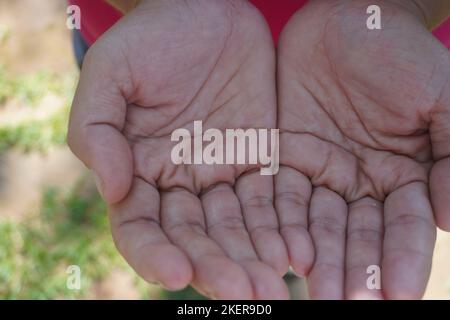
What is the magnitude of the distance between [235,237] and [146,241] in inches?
6.9

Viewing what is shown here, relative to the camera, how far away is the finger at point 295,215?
4.32ft

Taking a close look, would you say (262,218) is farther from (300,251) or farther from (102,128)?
(102,128)

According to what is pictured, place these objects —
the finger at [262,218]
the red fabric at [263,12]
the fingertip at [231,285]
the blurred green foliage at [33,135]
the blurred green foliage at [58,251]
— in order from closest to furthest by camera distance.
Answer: the fingertip at [231,285], the finger at [262,218], the red fabric at [263,12], the blurred green foliage at [58,251], the blurred green foliage at [33,135]

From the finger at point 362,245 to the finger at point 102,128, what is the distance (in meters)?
0.46

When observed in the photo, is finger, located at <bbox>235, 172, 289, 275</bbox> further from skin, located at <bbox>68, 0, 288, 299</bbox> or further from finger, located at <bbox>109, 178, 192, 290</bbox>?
finger, located at <bbox>109, 178, 192, 290</bbox>

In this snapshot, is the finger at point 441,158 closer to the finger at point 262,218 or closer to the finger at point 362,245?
the finger at point 362,245

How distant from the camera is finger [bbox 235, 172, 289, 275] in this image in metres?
1.30

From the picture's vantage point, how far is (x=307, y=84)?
5.41 ft

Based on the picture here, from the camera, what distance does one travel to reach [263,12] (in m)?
1.79

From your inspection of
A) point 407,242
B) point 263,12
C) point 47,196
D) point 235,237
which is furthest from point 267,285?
point 47,196

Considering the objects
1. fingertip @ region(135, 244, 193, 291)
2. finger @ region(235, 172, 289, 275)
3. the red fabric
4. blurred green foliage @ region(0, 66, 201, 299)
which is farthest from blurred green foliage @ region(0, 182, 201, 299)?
fingertip @ region(135, 244, 193, 291)

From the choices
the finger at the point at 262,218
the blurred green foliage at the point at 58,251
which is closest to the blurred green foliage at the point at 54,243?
the blurred green foliage at the point at 58,251

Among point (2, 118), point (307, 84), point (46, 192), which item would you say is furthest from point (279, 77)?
point (2, 118)

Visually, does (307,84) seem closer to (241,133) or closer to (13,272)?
(241,133)
